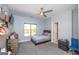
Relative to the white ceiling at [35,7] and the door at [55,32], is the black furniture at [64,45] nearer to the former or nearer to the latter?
the door at [55,32]

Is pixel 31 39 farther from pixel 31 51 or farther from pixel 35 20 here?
pixel 35 20

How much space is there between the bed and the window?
0.09 m

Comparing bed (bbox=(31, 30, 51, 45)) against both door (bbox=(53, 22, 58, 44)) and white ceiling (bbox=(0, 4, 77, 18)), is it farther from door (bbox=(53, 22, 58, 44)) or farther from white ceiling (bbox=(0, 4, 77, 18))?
white ceiling (bbox=(0, 4, 77, 18))

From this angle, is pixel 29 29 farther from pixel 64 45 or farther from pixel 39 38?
pixel 64 45

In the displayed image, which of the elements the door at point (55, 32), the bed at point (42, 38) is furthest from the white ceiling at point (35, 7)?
the bed at point (42, 38)

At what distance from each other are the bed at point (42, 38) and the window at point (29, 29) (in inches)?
3.6

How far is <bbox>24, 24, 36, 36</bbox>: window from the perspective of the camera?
1664 mm

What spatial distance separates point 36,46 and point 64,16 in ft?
2.58

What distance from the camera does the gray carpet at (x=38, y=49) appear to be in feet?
5.14

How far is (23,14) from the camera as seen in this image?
1600 millimetres

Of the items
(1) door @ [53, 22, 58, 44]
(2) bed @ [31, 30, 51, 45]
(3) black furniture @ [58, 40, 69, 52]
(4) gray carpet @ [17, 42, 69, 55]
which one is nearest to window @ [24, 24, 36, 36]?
(2) bed @ [31, 30, 51, 45]

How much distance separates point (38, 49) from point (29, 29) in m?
0.43

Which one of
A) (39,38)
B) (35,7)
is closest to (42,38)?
(39,38)

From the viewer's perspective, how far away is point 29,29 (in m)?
1.70
